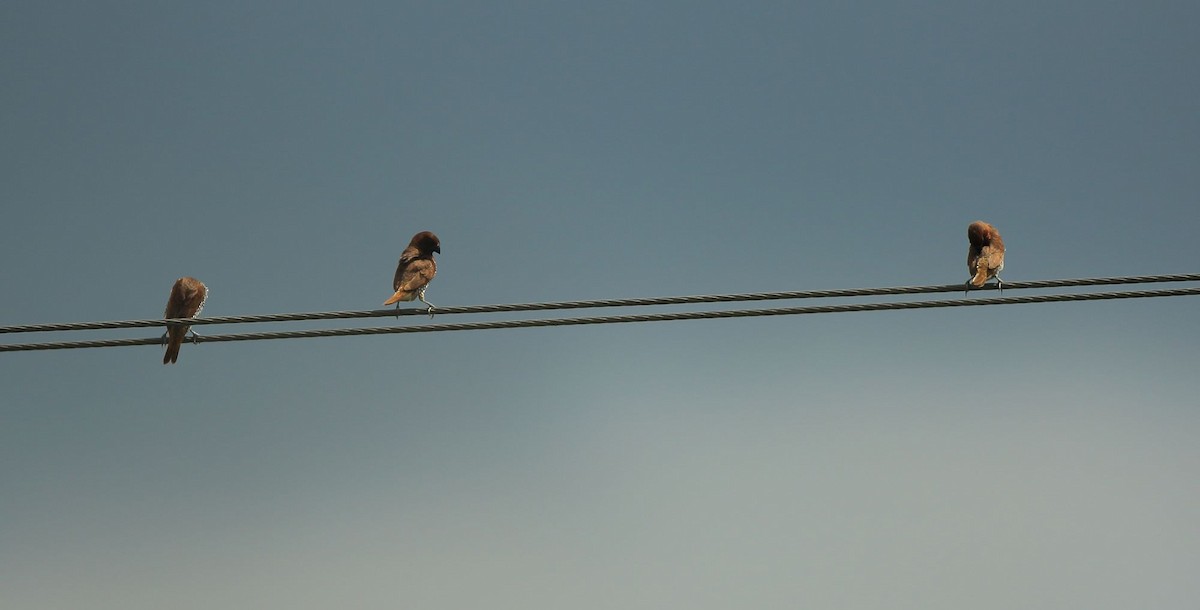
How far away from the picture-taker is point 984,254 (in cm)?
1219

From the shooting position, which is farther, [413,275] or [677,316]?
[413,275]

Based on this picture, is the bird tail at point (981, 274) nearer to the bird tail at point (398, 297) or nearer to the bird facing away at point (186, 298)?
the bird tail at point (398, 297)

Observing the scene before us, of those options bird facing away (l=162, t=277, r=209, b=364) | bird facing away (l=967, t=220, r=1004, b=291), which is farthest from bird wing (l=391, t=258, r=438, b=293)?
bird facing away (l=967, t=220, r=1004, b=291)

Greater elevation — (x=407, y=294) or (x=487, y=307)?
(x=407, y=294)

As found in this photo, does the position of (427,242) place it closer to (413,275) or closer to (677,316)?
(413,275)

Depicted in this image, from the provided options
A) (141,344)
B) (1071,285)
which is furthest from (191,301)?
(1071,285)

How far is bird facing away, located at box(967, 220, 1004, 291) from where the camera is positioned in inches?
476

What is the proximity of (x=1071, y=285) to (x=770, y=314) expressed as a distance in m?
1.96

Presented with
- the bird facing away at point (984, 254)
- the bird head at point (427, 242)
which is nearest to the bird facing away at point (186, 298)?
the bird head at point (427, 242)

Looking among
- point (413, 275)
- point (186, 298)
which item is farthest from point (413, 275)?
point (186, 298)

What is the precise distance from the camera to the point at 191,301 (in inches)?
549

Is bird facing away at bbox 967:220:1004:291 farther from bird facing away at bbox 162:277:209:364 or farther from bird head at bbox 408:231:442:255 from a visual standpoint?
bird facing away at bbox 162:277:209:364

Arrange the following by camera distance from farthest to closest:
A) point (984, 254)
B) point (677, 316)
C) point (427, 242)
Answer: point (427, 242)
point (984, 254)
point (677, 316)

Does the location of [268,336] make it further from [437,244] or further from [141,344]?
[437,244]
